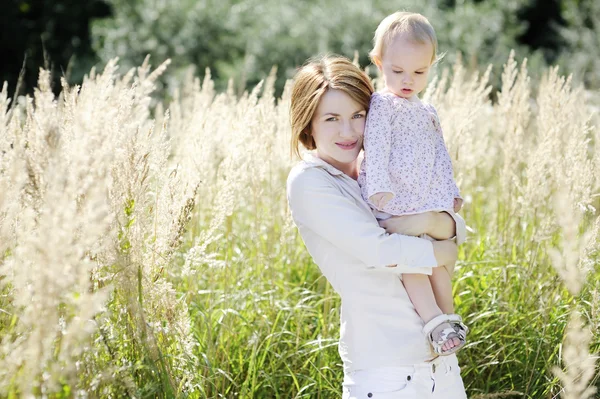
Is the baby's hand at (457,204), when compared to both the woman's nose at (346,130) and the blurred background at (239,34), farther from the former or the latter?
the blurred background at (239,34)

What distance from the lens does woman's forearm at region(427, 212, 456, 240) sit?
267 centimetres

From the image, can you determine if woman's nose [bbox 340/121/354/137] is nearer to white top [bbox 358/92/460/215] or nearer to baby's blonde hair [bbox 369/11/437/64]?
white top [bbox 358/92/460/215]

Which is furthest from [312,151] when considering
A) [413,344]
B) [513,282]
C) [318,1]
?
[318,1]

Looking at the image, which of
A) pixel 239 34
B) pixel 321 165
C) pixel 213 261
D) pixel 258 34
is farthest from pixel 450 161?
pixel 239 34

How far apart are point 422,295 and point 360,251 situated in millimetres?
297

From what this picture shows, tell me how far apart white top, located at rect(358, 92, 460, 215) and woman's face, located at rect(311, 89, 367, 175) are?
55 mm

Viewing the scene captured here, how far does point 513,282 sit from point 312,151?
1.60 m

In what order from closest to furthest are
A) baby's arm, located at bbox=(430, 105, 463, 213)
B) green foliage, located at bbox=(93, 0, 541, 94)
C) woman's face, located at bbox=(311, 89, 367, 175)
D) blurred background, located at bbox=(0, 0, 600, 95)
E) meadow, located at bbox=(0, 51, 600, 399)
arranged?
meadow, located at bbox=(0, 51, 600, 399)
woman's face, located at bbox=(311, 89, 367, 175)
baby's arm, located at bbox=(430, 105, 463, 213)
blurred background, located at bbox=(0, 0, 600, 95)
green foliage, located at bbox=(93, 0, 541, 94)

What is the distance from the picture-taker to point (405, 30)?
2.73 metres

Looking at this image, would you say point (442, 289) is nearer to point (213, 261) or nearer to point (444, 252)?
point (444, 252)

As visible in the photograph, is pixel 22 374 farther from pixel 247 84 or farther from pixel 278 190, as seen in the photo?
pixel 247 84

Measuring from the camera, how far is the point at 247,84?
10492 millimetres

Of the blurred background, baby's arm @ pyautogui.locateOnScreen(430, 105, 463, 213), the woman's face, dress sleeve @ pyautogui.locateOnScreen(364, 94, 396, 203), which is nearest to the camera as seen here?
dress sleeve @ pyautogui.locateOnScreen(364, 94, 396, 203)

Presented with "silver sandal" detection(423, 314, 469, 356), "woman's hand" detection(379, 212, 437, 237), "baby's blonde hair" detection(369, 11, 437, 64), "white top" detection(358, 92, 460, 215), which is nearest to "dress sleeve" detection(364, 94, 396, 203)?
"white top" detection(358, 92, 460, 215)
